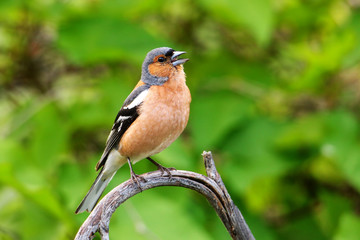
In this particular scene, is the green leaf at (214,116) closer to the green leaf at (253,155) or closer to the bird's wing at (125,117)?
the green leaf at (253,155)

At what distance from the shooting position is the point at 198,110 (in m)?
4.13

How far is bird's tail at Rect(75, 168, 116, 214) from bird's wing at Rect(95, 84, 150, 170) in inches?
4.3

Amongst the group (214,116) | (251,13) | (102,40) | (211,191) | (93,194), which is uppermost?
(251,13)

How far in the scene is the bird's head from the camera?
2.57 meters

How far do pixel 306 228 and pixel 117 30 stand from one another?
2265mm

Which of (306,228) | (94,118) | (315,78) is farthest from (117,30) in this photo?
(306,228)

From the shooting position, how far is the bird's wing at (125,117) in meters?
2.58

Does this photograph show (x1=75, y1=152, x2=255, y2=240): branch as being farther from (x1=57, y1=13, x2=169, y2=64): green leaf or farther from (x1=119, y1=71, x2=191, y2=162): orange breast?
(x1=57, y1=13, x2=169, y2=64): green leaf

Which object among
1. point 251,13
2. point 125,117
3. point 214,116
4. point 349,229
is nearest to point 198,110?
point 214,116

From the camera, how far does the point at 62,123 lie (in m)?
4.03

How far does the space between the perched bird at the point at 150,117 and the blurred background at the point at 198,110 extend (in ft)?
2.29

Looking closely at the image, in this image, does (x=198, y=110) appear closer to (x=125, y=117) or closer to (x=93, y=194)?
(x=125, y=117)

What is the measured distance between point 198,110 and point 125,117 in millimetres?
1547

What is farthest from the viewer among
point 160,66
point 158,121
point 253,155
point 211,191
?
point 253,155
